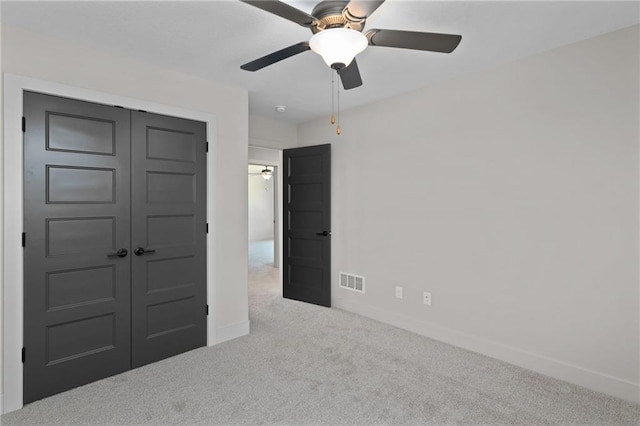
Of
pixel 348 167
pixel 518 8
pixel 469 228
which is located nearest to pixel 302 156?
pixel 348 167

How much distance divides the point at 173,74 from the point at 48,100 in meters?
0.95

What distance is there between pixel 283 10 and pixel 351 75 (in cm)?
74

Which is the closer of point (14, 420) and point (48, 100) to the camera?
point (14, 420)

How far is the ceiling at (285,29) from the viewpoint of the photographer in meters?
2.08

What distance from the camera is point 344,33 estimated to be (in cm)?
167

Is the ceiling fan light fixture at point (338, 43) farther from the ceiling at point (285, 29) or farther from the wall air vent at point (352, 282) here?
the wall air vent at point (352, 282)

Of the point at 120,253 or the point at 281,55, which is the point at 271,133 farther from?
the point at 281,55

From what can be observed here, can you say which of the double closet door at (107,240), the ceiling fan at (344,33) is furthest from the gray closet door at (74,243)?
the ceiling fan at (344,33)

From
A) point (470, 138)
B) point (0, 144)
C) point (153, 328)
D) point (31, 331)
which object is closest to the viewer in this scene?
point (0, 144)

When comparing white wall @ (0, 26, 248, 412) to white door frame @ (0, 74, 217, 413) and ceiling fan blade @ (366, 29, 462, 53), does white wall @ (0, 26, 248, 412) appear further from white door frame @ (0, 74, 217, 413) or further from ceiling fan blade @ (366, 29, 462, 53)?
ceiling fan blade @ (366, 29, 462, 53)

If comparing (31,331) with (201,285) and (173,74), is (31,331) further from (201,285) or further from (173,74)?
(173,74)

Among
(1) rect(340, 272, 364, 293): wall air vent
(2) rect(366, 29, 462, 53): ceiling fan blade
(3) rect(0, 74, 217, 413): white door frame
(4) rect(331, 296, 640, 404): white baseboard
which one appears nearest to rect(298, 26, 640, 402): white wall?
(4) rect(331, 296, 640, 404): white baseboard

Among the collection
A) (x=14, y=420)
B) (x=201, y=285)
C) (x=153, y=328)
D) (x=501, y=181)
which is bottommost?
(x=14, y=420)

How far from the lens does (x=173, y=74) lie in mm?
3051
